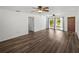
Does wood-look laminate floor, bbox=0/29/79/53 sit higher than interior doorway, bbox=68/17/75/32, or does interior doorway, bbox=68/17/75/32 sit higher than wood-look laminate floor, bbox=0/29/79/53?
interior doorway, bbox=68/17/75/32

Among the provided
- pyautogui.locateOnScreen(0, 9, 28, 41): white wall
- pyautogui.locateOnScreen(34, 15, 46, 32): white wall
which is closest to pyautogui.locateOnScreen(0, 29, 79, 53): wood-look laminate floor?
pyautogui.locateOnScreen(0, 9, 28, 41): white wall

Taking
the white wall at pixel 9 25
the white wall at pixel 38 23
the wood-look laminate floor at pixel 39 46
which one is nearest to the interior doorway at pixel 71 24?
the wood-look laminate floor at pixel 39 46

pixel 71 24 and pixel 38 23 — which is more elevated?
pixel 38 23

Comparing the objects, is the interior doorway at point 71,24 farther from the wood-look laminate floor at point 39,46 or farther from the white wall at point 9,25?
the white wall at point 9,25

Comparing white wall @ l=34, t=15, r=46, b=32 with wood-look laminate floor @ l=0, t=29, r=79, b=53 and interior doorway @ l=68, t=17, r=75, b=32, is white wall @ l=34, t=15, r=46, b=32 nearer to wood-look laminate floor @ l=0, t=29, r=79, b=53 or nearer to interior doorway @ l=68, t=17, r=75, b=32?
interior doorway @ l=68, t=17, r=75, b=32

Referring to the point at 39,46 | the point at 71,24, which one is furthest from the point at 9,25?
the point at 71,24

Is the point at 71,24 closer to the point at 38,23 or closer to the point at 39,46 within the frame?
the point at 38,23

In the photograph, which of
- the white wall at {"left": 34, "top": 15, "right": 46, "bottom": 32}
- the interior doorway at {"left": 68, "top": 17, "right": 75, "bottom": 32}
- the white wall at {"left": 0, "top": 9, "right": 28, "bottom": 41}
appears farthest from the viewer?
the white wall at {"left": 34, "top": 15, "right": 46, "bottom": 32}
